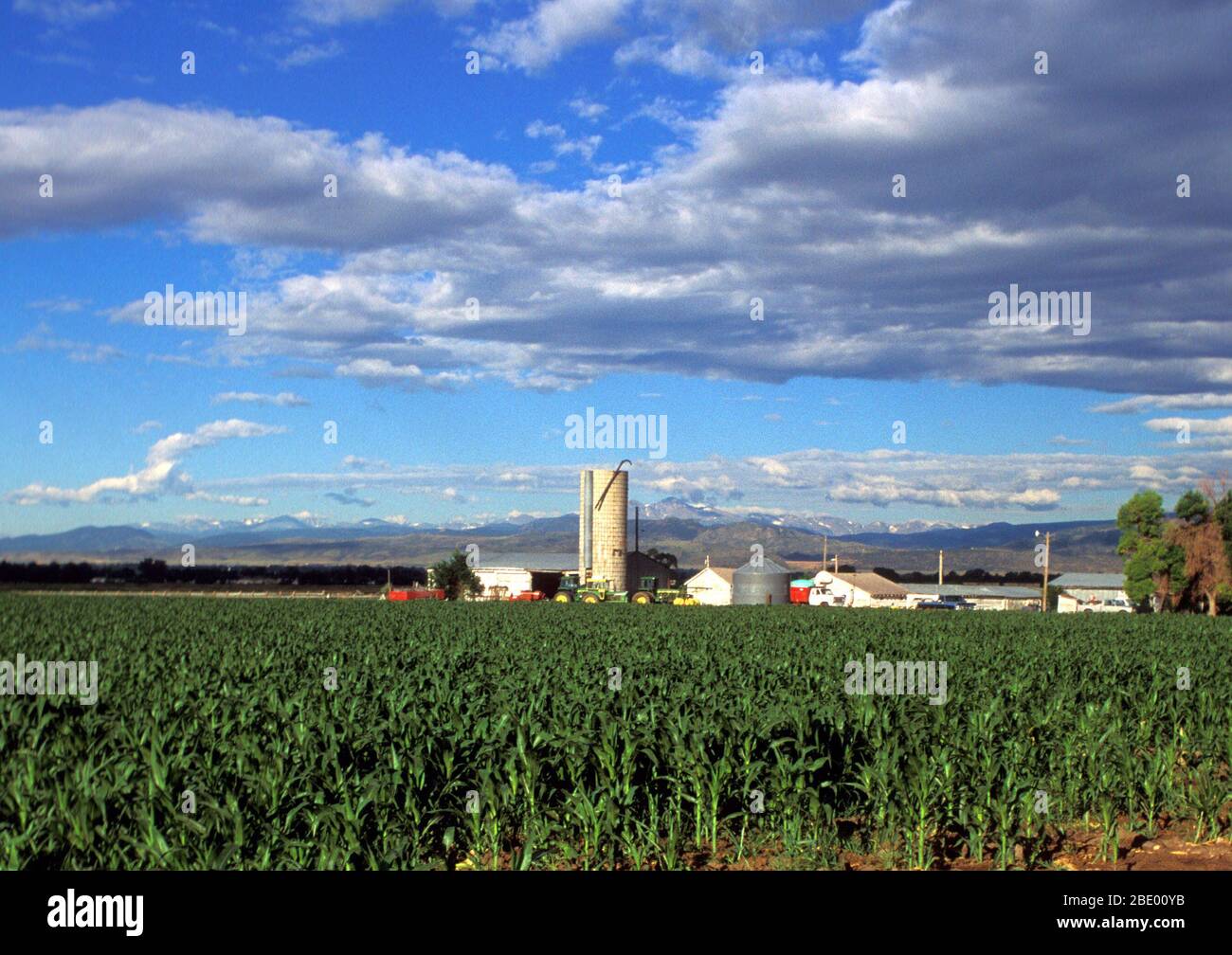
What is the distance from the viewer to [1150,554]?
83188mm

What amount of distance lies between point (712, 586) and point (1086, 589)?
45.9 meters

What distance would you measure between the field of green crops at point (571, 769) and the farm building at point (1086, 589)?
4007 inches

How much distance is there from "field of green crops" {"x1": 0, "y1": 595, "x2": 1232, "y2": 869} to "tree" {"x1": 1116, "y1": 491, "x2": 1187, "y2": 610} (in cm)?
6945

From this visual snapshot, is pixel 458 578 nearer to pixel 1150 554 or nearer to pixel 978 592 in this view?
pixel 1150 554

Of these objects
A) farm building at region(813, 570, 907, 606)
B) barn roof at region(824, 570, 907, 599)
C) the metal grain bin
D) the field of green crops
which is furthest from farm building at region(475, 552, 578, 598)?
the field of green crops

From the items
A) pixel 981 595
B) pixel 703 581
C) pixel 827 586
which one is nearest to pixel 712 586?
pixel 703 581

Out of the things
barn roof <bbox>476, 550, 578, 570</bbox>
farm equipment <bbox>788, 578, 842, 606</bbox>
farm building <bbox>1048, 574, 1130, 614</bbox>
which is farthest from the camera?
barn roof <bbox>476, 550, 578, 570</bbox>

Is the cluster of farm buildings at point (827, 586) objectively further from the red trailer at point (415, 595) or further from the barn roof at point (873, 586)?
the red trailer at point (415, 595)

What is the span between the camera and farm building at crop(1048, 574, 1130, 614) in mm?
120762

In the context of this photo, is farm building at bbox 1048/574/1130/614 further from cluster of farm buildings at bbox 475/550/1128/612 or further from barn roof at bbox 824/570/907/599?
barn roof at bbox 824/570/907/599
